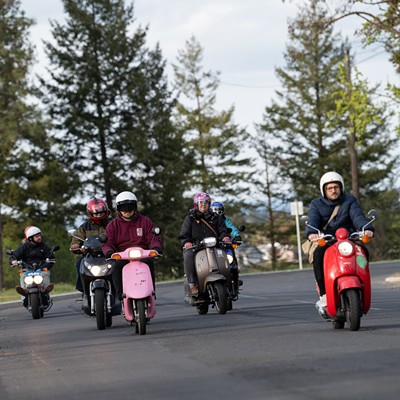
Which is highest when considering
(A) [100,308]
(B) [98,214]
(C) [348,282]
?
(B) [98,214]

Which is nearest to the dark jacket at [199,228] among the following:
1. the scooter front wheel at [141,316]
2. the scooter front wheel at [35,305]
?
the scooter front wheel at [141,316]

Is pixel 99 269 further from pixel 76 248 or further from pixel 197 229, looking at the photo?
pixel 197 229

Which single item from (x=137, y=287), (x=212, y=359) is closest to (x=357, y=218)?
(x=137, y=287)

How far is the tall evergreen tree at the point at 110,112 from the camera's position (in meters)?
61.8

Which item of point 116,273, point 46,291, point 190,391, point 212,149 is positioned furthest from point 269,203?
point 190,391

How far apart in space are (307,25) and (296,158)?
4946 cm

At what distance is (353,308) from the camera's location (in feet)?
43.5

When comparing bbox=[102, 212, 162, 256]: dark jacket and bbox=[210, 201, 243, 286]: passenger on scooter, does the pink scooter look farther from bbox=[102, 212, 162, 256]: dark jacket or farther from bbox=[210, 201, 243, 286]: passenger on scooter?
bbox=[210, 201, 243, 286]: passenger on scooter

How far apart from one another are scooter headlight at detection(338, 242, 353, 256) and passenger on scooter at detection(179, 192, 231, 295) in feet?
18.5

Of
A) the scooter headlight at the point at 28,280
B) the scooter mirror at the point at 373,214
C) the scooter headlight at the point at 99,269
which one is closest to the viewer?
the scooter mirror at the point at 373,214

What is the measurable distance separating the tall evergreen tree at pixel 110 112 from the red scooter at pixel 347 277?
4803cm

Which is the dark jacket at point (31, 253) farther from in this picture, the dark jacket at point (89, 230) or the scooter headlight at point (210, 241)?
the scooter headlight at point (210, 241)

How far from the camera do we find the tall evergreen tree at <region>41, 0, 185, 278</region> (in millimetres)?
61812

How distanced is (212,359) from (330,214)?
3.60 metres
